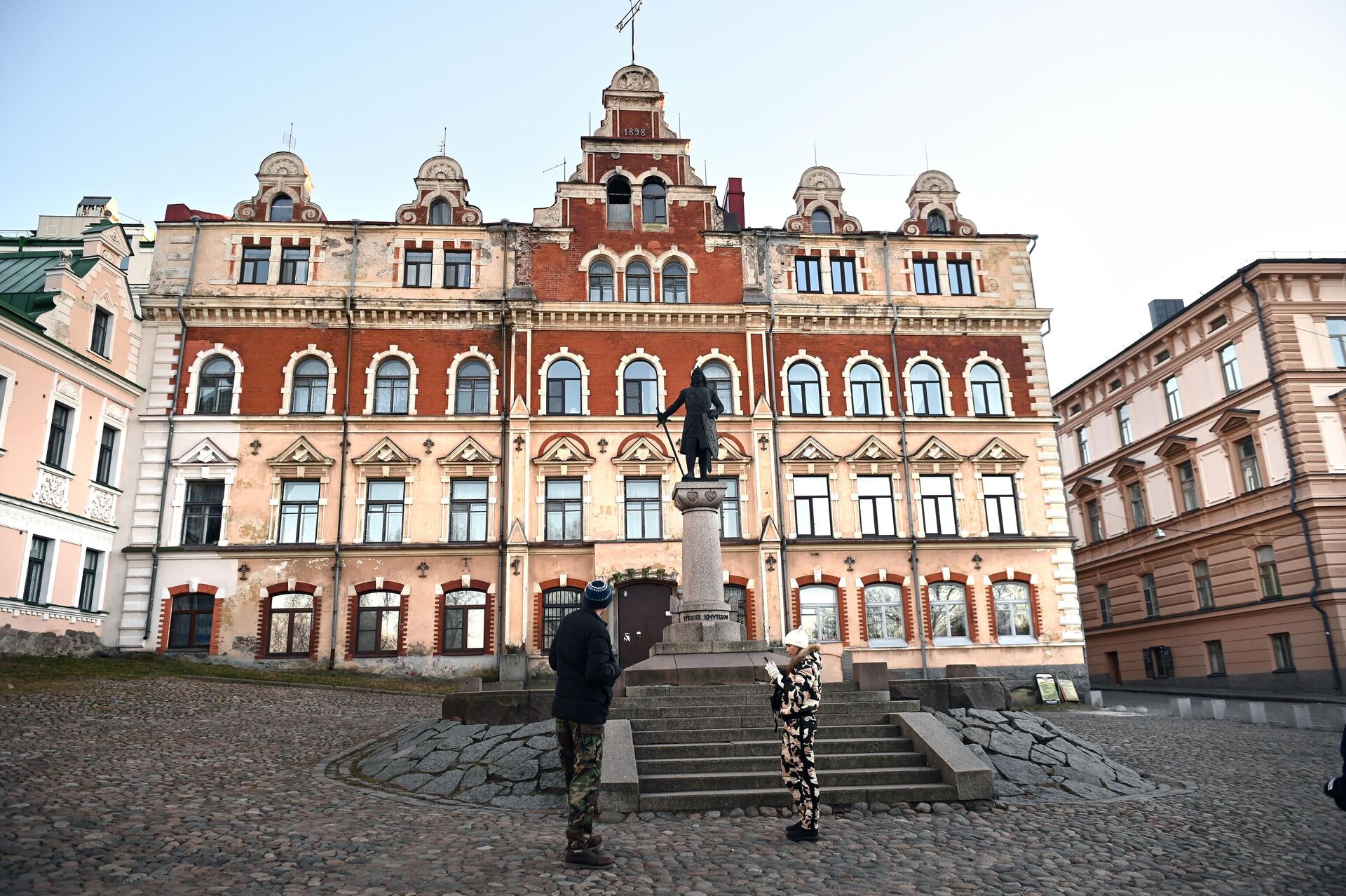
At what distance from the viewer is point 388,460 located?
30.3 meters

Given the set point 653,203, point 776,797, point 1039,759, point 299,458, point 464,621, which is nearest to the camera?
point 776,797

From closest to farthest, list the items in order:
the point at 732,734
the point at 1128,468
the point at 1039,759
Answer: the point at 732,734 → the point at 1039,759 → the point at 1128,468

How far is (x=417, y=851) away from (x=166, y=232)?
29937 millimetres

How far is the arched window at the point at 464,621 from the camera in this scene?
95.3 feet

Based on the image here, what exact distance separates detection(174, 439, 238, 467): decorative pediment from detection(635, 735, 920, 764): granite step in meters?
23.2

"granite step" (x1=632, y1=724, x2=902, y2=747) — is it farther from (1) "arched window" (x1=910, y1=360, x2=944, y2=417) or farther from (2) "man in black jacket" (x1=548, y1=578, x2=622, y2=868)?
(1) "arched window" (x1=910, y1=360, x2=944, y2=417)

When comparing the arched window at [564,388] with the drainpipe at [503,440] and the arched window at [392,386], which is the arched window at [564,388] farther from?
the arched window at [392,386]

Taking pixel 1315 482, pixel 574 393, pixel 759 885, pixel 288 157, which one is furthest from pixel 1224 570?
pixel 288 157

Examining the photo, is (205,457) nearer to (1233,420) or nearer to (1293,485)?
(1233,420)

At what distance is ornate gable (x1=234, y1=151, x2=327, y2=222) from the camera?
107ft

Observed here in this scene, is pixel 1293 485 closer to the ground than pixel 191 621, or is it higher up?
higher up

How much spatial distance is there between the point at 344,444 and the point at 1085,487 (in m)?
34.0

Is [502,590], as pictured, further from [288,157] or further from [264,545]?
[288,157]

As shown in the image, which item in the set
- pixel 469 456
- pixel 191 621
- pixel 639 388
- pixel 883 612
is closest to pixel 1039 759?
pixel 883 612
